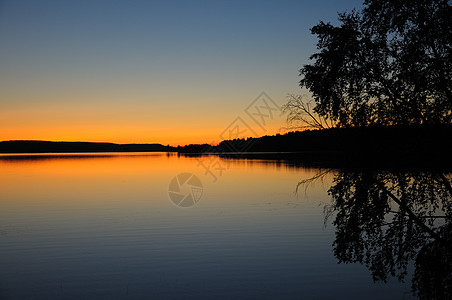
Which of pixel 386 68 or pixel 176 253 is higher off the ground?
pixel 386 68

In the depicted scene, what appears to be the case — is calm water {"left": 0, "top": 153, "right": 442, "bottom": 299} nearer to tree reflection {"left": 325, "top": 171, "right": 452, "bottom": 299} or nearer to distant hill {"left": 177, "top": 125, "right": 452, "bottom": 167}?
tree reflection {"left": 325, "top": 171, "right": 452, "bottom": 299}

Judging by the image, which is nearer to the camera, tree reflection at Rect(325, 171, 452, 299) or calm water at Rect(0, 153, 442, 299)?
tree reflection at Rect(325, 171, 452, 299)

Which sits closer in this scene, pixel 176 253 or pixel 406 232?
pixel 406 232

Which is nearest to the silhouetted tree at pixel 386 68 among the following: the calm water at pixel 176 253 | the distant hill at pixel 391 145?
the distant hill at pixel 391 145

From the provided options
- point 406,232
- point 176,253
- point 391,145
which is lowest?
point 176,253

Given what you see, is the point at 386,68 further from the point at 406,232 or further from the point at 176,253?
the point at 176,253

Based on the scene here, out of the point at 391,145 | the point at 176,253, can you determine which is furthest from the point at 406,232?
the point at 176,253

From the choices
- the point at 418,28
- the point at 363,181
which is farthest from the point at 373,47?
the point at 363,181

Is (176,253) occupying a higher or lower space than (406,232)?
lower

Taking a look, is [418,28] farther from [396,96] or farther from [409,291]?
[409,291]

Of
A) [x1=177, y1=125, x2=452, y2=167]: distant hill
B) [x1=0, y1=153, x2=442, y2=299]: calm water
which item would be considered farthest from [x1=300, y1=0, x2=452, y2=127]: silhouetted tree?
[x1=0, y1=153, x2=442, y2=299]: calm water

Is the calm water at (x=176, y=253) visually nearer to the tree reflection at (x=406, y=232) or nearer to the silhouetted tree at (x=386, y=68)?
the tree reflection at (x=406, y=232)

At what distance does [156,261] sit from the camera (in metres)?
18.6

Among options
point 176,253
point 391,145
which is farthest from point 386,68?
point 176,253
